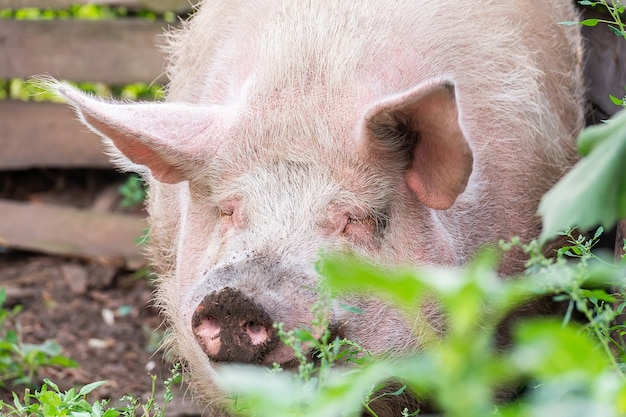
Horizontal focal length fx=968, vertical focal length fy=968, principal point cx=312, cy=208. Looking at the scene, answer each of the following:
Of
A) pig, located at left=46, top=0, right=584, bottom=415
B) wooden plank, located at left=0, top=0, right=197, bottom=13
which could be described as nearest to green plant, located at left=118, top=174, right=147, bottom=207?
wooden plank, located at left=0, top=0, right=197, bottom=13

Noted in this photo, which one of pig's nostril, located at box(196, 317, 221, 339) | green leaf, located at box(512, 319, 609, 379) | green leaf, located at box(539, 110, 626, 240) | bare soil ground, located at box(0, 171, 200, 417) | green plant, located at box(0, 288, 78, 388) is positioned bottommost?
bare soil ground, located at box(0, 171, 200, 417)

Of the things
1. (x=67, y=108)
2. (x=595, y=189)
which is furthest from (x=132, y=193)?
(x=595, y=189)

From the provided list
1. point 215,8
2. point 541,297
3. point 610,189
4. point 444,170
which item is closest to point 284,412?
point 610,189

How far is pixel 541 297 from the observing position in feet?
12.1

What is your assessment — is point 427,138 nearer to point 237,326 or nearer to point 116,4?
point 237,326

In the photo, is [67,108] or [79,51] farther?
[67,108]

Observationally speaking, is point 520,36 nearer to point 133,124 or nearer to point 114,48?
point 133,124

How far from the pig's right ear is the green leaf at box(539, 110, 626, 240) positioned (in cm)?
190

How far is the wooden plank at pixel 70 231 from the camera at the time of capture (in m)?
6.02

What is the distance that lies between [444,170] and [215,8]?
1607 millimetres

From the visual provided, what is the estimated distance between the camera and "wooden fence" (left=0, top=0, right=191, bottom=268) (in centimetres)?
595

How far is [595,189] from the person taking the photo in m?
1.43

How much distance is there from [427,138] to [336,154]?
0.31 meters

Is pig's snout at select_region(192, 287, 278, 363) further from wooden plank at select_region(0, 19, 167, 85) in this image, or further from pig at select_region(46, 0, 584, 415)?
wooden plank at select_region(0, 19, 167, 85)
